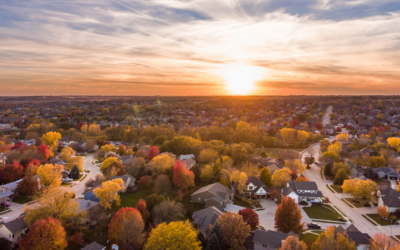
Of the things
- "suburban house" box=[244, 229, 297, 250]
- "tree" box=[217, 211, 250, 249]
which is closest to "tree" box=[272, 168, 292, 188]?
"suburban house" box=[244, 229, 297, 250]

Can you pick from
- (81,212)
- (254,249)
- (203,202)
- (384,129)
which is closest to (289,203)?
(254,249)

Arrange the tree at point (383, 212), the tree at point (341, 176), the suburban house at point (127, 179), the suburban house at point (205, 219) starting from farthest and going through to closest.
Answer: the tree at point (341, 176)
the suburban house at point (127, 179)
the tree at point (383, 212)
the suburban house at point (205, 219)

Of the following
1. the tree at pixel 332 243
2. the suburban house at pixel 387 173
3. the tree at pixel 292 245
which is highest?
the tree at pixel 292 245

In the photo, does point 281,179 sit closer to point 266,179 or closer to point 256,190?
point 266,179

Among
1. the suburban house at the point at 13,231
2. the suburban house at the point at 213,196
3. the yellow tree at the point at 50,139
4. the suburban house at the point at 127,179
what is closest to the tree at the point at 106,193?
the suburban house at the point at 127,179

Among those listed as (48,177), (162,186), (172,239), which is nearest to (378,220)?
(172,239)

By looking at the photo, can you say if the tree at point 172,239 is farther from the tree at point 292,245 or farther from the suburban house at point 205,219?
the tree at point 292,245
